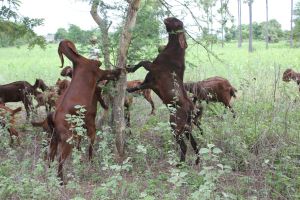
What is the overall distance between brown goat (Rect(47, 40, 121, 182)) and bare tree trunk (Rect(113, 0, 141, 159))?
0.66 feet


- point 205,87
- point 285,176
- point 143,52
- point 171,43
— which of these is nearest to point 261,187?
point 285,176

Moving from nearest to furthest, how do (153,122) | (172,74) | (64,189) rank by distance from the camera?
(64,189), (172,74), (153,122)

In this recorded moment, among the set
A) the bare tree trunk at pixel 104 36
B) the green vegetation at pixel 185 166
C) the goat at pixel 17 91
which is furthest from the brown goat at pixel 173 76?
the goat at pixel 17 91

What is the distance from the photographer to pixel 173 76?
250 inches

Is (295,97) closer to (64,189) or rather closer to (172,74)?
(172,74)

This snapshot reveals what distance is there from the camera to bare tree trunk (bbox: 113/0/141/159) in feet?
21.1

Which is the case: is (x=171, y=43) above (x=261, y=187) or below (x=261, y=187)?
above

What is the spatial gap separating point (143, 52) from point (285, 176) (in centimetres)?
339

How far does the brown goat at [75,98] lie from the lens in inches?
221

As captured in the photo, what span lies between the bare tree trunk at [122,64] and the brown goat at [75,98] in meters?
0.20

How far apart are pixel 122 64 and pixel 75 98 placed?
95 cm

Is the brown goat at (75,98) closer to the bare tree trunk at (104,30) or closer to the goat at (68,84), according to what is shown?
the goat at (68,84)

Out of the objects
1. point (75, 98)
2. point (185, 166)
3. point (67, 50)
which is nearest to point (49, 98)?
point (67, 50)

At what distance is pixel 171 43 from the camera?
6.52 metres
